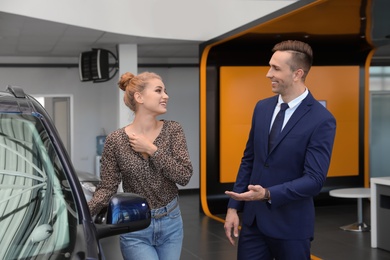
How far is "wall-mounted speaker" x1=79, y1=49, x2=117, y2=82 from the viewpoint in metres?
9.80

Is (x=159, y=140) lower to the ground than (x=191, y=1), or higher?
lower

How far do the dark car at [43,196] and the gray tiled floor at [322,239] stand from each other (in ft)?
14.4

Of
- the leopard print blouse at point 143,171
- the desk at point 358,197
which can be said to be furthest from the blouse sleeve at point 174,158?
the desk at point 358,197

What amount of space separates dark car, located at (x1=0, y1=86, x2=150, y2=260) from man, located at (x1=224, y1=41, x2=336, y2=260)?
68 centimetres

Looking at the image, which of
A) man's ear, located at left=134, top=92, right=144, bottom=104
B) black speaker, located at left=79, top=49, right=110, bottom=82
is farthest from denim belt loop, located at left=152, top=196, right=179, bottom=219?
black speaker, located at left=79, top=49, right=110, bottom=82

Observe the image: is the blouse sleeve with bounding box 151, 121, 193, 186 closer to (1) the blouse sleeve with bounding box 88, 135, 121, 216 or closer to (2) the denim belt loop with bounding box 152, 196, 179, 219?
(2) the denim belt loop with bounding box 152, 196, 179, 219

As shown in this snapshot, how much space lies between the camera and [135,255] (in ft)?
8.73

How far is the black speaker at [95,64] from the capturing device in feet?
32.2

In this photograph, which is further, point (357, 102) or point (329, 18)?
point (357, 102)

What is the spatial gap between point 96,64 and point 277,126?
24.5 ft

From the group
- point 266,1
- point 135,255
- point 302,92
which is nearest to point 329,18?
point 266,1

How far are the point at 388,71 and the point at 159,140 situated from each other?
9347 millimetres

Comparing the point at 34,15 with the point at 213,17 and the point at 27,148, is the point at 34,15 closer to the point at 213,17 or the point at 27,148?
the point at 213,17

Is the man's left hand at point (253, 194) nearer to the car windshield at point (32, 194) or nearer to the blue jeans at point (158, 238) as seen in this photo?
the blue jeans at point (158, 238)
